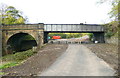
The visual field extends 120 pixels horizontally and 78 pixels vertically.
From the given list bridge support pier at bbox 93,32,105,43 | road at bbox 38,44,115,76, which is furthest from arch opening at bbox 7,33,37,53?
road at bbox 38,44,115,76

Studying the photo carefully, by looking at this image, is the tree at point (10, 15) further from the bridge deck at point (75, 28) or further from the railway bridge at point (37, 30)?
the bridge deck at point (75, 28)

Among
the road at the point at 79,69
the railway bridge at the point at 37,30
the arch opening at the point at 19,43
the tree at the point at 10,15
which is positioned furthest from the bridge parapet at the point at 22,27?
the road at the point at 79,69

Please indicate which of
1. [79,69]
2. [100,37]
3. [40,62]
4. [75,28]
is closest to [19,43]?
[75,28]

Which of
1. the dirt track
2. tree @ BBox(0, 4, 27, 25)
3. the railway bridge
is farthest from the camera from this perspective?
tree @ BBox(0, 4, 27, 25)

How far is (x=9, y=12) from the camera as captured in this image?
1471 inches

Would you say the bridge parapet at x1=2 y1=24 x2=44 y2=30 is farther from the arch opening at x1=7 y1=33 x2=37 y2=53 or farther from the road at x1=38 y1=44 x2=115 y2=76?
the road at x1=38 y1=44 x2=115 y2=76

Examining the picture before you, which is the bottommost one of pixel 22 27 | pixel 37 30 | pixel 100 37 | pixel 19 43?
pixel 19 43

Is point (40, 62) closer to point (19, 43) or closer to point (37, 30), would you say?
point (37, 30)

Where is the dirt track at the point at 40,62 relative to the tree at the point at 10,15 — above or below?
below

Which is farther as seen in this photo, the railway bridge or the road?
the railway bridge

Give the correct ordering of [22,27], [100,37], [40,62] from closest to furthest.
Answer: [40,62], [22,27], [100,37]

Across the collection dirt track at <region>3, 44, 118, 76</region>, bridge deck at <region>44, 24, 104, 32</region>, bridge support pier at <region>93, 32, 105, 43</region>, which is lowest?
dirt track at <region>3, 44, 118, 76</region>

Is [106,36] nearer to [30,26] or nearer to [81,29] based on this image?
[81,29]

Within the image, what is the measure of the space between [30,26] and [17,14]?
1894cm
